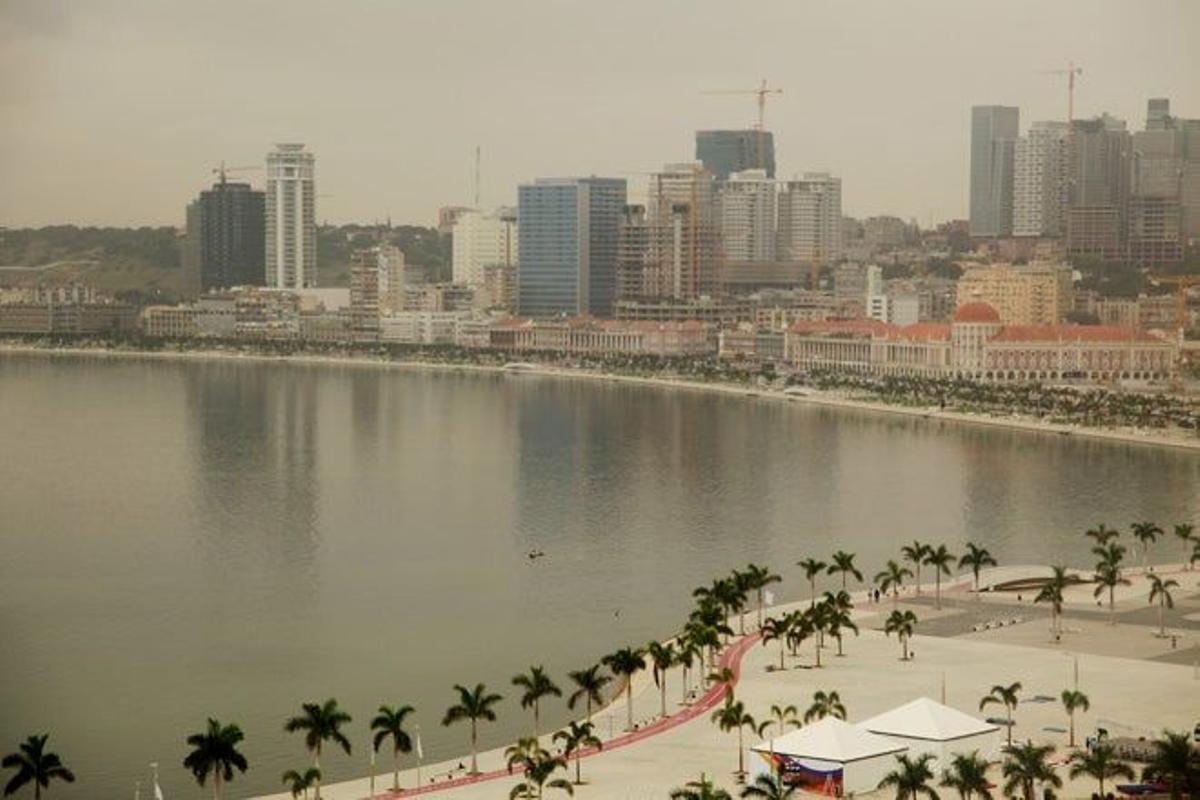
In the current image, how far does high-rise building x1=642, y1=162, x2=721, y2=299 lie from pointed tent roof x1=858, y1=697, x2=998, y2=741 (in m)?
38.3

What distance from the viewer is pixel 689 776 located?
25.6ft

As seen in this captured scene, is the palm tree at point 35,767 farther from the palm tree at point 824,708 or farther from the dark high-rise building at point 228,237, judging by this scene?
the dark high-rise building at point 228,237

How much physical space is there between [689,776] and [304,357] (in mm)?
35315

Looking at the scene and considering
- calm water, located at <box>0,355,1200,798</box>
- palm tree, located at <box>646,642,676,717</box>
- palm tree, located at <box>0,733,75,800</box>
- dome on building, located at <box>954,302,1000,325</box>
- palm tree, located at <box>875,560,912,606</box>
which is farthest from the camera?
dome on building, located at <box>954,302,1000,325</box>

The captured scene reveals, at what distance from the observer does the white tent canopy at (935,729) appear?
7.83m

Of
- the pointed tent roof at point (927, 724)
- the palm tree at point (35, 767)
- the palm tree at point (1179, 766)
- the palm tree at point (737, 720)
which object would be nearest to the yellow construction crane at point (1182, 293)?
the pointed tent roof at point (927, 724)

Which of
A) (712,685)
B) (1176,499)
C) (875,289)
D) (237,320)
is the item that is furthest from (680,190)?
(712,685)

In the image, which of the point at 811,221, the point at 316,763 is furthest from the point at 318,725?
the point at 811,221

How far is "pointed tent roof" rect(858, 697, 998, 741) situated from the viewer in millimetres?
7877

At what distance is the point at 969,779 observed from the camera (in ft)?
23.0

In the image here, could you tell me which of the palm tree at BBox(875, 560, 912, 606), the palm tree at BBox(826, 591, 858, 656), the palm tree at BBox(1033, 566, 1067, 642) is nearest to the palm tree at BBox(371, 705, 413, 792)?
the palm tree at BBox(826, 591, 858, 656)

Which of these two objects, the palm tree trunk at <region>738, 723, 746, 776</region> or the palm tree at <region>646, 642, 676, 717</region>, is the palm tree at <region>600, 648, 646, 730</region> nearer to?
the palm tree at <region>646, 642, 676, 717</region>

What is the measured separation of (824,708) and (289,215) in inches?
1980

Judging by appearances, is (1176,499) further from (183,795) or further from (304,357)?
(304,357)
